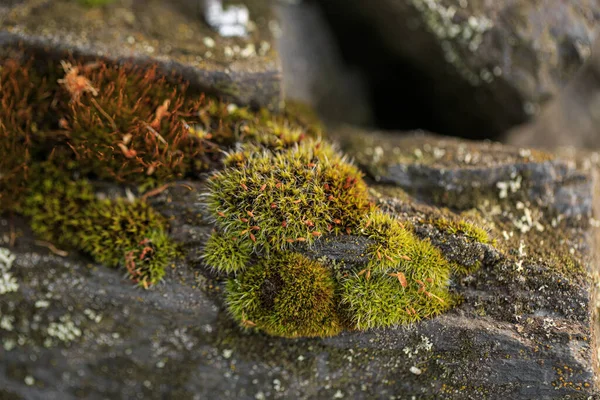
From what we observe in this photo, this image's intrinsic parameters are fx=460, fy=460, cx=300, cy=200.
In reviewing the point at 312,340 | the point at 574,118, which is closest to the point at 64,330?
the point at 312,340

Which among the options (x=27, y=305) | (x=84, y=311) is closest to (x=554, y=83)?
(x=84, y=311)

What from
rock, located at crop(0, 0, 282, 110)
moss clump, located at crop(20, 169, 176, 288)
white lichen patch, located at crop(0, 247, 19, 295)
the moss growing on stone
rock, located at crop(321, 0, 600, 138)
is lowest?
white lichen patch, located at crop(0, 247, 19, 295)

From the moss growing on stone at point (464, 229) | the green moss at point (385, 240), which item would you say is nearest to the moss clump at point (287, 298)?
the green moss at point (385, 240)

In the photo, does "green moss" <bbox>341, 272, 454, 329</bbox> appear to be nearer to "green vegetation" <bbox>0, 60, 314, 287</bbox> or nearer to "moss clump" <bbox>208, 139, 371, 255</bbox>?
"moss clump" <bbox>208, 139, 371, 255</bbox>

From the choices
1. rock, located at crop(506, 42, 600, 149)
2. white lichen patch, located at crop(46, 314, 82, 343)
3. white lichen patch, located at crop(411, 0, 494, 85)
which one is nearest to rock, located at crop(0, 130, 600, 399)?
white lichen patch, located at crop(46, 314, 82, 343)

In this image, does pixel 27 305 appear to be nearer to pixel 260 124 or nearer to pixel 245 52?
pixel 260 124

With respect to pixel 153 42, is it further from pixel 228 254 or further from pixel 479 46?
pixel 479 46
